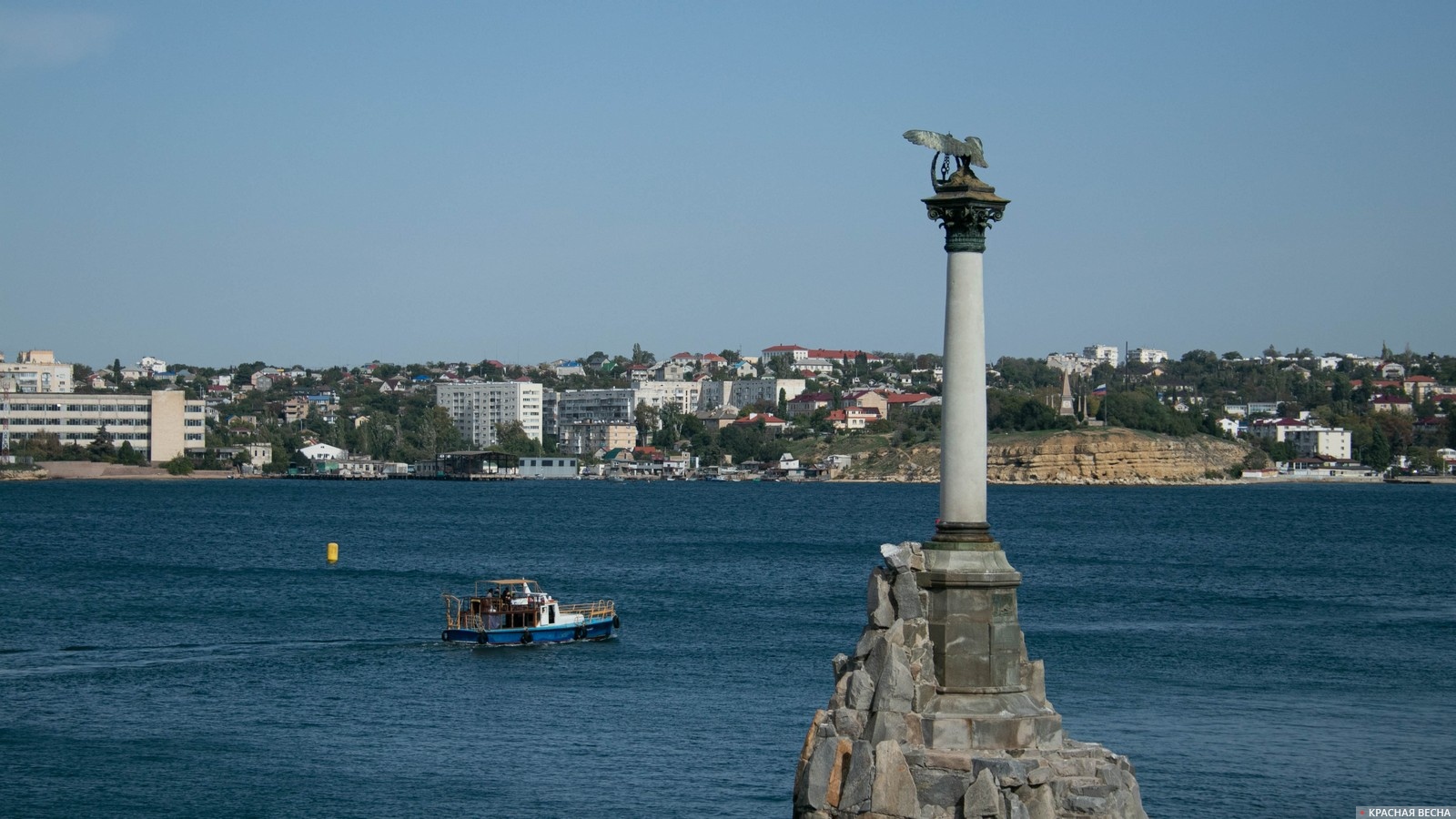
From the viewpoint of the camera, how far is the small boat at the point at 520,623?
37906 mm

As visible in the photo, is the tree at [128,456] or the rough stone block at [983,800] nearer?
the rough stone block at [983,800]

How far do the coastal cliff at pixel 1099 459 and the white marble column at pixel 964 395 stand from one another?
15096 cm

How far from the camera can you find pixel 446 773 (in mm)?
22844

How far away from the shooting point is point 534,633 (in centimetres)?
3825

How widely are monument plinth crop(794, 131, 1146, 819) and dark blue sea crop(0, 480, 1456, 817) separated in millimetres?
7582

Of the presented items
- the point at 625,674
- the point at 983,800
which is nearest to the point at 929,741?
the point at 983,800

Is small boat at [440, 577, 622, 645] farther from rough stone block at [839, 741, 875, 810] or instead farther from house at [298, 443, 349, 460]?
house at [298, 443, 349, 460]

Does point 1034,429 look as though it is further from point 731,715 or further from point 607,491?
point 731,715

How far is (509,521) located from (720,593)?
4827 cm

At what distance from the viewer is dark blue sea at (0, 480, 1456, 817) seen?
21938 mm

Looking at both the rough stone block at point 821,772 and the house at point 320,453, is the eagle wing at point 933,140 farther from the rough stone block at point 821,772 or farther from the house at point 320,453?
the house at point 320,453

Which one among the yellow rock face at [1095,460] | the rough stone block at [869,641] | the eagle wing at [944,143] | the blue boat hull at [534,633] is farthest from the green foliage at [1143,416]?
the rough stone block at [869,641]

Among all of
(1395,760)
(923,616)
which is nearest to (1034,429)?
(1395,760)

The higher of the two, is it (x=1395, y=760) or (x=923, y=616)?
(x=923, y=616)
